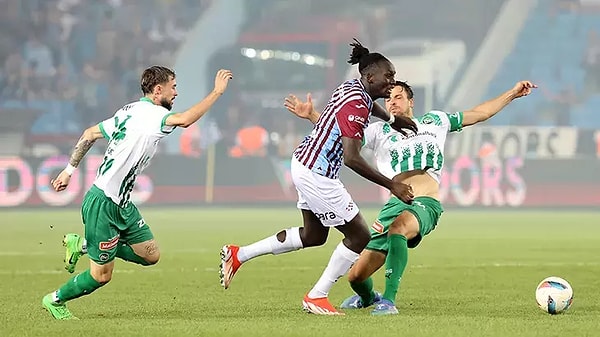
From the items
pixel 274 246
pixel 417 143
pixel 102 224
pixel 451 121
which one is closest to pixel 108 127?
pixel 102 224

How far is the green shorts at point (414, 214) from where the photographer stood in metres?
9.88

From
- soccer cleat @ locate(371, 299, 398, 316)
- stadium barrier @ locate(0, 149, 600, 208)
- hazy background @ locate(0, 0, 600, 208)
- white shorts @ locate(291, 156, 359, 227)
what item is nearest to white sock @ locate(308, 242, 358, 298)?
white shorts @ locate(291, 156, 359, 227)

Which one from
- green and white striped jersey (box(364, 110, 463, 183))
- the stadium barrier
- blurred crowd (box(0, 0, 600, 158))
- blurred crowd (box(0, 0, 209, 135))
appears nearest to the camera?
green and white striped jersey (box(364, 110, 463, 183))

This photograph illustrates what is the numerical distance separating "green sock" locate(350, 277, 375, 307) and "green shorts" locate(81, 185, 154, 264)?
6.39ft

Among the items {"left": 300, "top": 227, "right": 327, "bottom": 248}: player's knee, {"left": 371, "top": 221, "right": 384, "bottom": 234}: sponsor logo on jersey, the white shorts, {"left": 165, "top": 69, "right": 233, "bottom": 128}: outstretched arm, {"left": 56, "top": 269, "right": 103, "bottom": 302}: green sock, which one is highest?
{"left": 165, "top": 69, "right": 233, "bottom": 128}: outstretched arm

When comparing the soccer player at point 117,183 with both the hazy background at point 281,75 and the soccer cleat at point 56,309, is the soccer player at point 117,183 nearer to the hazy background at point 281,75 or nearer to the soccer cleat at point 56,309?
the soccer cleat at point 56,309

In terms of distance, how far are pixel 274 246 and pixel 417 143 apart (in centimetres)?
157

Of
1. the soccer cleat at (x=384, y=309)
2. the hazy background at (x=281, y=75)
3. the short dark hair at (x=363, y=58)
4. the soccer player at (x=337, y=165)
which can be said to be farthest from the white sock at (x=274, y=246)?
the hazy background at (x=281, y=75)

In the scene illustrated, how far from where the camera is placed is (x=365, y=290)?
9.94m

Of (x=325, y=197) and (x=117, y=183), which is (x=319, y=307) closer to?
(x=325, y=197)

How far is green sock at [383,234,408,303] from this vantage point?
30.8 feet

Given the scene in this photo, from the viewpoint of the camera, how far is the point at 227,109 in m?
33.8

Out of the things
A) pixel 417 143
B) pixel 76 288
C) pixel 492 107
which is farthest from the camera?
pixel 492 107

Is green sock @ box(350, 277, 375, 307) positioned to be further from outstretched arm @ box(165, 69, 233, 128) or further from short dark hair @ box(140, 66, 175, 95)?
short dark hair @ box(140, 66, 175, 95)
